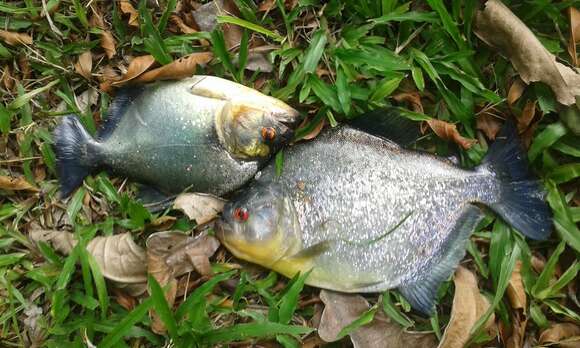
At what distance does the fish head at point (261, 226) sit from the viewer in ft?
9.52

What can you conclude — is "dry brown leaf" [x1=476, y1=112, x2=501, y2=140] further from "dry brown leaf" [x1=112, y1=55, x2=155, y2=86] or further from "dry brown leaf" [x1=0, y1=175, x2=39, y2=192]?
"dry brown leaf" [x1=0, y1=175, x2=39, y2=192]

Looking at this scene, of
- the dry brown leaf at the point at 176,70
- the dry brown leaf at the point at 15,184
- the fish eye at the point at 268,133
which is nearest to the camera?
the fish eye at the point at 268,133

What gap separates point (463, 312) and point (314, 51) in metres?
1.58

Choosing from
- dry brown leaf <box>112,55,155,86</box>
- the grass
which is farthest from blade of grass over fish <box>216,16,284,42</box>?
dry brown leaf <box>112,55,155,86</box>

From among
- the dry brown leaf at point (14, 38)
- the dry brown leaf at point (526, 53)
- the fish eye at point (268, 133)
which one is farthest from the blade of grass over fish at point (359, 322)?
the dry brown leaf at point (14, 38)

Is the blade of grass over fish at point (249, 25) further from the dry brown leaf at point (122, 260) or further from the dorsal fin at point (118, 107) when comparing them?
the dry brown leaf at point (122, 260)

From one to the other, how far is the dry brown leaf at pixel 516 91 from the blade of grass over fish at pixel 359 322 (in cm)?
135

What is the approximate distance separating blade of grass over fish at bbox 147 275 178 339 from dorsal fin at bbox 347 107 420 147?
131 cm

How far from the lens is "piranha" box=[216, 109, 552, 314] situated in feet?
9.75

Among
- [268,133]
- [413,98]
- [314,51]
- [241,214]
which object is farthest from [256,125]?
[413,98]

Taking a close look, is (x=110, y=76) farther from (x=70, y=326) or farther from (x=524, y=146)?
(x=524, y=146)

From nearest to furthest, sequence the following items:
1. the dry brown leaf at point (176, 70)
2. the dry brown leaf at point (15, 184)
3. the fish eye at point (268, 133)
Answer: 1. the fish eye at point (268, 133)
2. the dry brown leaf at point (176, 70)
3. the dry brown leaf at point (15, 184)

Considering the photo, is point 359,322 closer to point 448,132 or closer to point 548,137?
point 448,132

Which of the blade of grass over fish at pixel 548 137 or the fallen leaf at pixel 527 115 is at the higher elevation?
the fallen leaf at pixel 527 115
